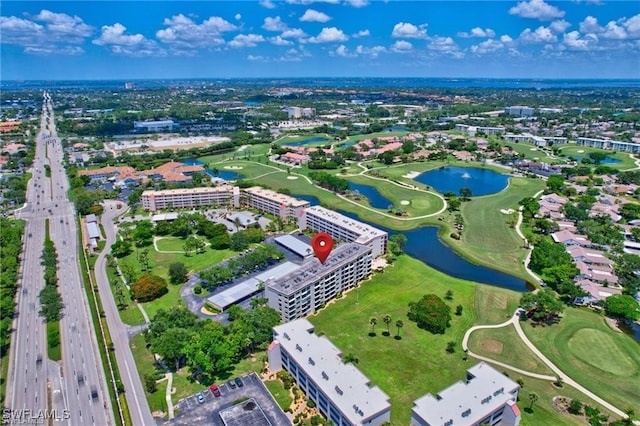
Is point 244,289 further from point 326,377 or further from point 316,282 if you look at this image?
point 326,377

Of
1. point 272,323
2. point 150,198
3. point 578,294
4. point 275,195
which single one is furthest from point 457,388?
point 150,198

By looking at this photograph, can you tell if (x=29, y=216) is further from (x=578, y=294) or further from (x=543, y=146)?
(x=543, y=146)

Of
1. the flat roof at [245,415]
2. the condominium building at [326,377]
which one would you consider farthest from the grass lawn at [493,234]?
the flat roof at [245,415]

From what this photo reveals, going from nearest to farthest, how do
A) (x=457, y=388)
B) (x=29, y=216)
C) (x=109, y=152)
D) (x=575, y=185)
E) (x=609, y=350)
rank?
(x=457, y=388)
(x=609, y=350)
(x=29, y=216)
(x=575, y=185)
(x=109, y=152)

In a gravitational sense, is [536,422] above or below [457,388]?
below

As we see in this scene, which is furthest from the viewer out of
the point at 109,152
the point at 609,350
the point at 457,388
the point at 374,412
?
the point at 109,152

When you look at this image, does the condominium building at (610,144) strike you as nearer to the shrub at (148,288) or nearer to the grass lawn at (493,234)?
the grass lawn at (493,234)

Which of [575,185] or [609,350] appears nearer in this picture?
[609,350]
